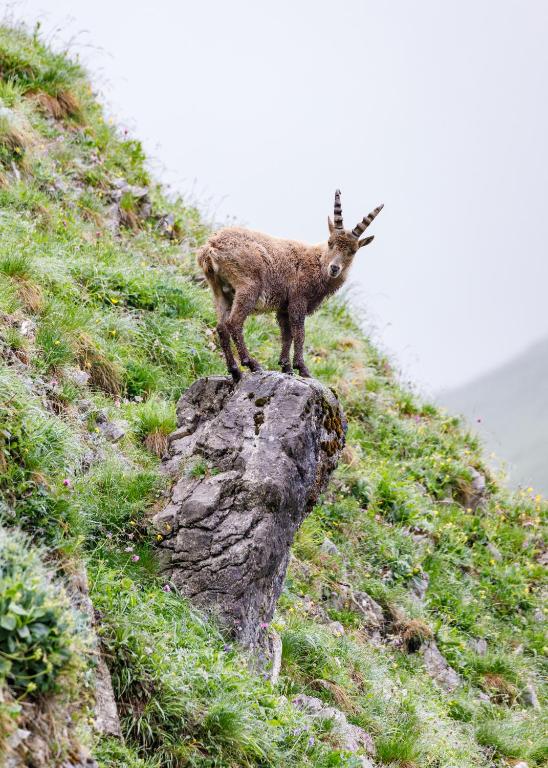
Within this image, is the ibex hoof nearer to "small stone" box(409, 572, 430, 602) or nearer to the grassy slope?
the grassy slope

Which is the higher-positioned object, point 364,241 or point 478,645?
point 364,241

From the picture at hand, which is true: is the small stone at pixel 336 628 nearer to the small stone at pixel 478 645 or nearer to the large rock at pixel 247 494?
the large rock at pixel 247 494

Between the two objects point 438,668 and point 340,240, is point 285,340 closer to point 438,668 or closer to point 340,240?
point 340,240

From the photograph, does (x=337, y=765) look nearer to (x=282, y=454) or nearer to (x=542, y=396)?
(x=282, y=454)

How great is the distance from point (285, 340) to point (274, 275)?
0.79 meters

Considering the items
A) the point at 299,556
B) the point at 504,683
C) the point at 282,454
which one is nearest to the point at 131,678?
the point at 282,454

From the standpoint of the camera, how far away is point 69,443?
6.61 m

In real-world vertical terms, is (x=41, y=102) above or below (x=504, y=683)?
above

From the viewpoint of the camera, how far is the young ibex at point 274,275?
26.0 ft

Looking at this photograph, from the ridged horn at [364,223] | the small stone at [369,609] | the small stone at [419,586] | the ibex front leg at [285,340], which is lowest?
the small stone at [369,609]

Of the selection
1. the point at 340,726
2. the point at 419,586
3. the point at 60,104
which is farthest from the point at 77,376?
the point at 60,104

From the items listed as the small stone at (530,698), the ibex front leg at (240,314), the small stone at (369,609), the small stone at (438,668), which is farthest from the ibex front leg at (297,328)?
the small stone at (530,698)

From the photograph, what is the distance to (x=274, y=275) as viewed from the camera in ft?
27.3

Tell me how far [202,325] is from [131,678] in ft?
22.8
